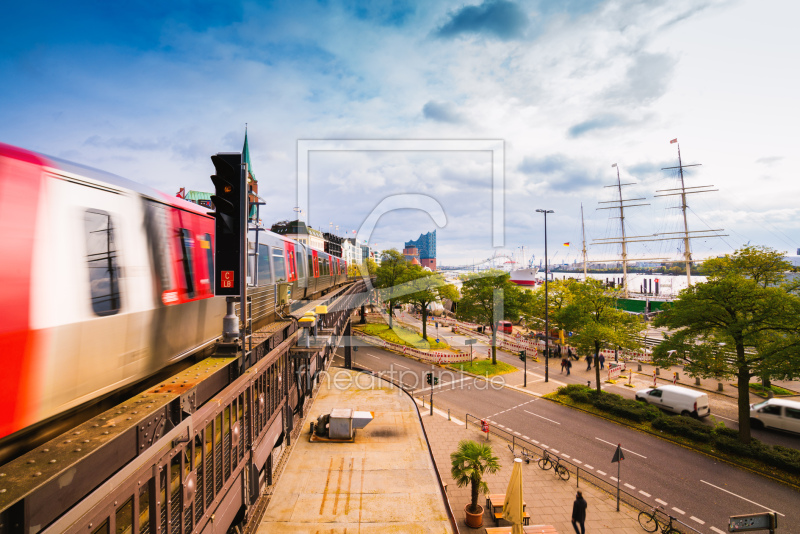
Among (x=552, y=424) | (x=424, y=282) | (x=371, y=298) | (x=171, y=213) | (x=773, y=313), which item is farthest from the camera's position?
(x=371, y=298)

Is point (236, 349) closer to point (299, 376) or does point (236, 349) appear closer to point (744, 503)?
point (299, 376)

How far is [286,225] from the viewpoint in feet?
272

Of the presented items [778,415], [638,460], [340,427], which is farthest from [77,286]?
[778,415]

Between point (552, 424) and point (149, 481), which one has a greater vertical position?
point (149, 481)

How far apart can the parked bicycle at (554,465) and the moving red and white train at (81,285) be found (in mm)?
14295

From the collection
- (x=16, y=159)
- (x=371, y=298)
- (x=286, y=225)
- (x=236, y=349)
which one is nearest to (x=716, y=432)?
(x=236, y=349)

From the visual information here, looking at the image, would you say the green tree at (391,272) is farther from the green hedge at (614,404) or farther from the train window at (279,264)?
the train window at (279,264)

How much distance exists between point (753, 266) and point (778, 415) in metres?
7.71

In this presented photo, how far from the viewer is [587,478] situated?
13625 mm

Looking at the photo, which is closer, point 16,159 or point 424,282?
point 16,159

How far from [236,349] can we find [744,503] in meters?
17.1

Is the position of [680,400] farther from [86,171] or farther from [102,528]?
[86,171]

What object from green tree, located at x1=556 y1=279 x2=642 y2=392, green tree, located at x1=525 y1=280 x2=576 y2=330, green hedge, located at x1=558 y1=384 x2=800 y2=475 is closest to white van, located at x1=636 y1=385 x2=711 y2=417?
green hedge, located at x1=558 y1=384 x2=800 y2=475

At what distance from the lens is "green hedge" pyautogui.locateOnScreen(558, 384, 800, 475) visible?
13742 millimetres
